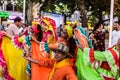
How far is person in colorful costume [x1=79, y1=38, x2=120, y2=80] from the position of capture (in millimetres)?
4117

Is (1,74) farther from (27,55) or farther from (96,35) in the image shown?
(96,35)

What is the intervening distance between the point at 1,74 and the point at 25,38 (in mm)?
746

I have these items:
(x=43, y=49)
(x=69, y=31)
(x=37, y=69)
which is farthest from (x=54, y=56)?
(x=43, y=49)

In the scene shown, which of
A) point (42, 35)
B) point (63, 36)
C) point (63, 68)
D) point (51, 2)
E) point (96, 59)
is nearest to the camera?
point (63, 68)

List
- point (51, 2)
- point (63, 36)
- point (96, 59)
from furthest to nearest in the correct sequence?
point (51, 2), point (63, 36), point (96, 59)

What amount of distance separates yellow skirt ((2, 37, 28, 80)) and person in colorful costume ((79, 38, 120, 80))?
6.68 feet

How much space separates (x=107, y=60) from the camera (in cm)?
Result: 415

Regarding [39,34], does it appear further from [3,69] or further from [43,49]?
[3,69]

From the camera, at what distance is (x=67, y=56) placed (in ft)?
13.4

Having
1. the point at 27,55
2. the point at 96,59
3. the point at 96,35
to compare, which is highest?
the point at 96,59

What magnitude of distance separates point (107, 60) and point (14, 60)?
2347mm

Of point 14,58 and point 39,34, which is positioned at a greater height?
point 39,34

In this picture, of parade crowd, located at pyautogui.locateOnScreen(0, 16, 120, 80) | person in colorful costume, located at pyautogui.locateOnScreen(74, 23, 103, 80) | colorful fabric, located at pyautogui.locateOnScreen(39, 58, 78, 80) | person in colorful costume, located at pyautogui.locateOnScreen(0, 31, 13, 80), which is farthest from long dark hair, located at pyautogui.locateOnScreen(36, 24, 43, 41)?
colorful fabric, located at pyautogui.locateOnScreen(39, 58, 78, 80)

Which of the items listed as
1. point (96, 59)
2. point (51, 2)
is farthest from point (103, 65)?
point (51, 2)
